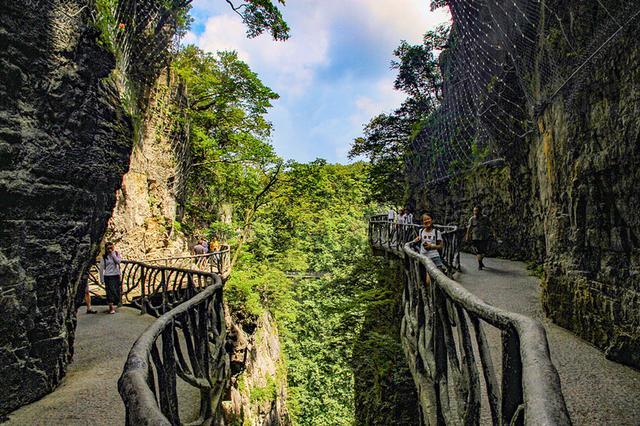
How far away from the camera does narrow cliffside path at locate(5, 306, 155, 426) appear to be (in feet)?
11.8

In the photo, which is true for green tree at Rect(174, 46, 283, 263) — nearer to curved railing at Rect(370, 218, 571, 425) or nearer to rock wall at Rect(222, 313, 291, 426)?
rock wall at Rect(222, 313, 291, 426)

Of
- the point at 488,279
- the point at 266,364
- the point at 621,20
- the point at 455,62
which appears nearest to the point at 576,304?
the point at 621,20

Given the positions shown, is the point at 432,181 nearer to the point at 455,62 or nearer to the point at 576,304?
the point at 455,62

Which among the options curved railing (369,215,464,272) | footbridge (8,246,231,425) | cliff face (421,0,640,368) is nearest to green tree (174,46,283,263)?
curved railing (369,215,464,272)

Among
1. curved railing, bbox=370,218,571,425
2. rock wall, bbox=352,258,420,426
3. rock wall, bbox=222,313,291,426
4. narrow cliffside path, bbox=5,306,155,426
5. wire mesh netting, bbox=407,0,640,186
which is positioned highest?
wire mesh netting, bbox=407,0,640,186

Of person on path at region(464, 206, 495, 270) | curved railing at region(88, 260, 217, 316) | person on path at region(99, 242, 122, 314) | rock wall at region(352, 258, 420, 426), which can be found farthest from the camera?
person on path at region(464, 206, 495, 270)

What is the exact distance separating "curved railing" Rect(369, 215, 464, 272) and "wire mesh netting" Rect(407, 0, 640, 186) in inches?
123

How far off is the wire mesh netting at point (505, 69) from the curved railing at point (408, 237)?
3.12m

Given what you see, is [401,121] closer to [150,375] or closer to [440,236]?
[440,236]

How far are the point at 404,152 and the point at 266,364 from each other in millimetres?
15776

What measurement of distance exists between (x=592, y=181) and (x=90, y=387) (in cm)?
630

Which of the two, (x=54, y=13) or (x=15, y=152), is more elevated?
(x=54, y=13)

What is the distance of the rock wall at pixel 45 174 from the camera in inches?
157

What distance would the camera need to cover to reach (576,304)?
4613mm
